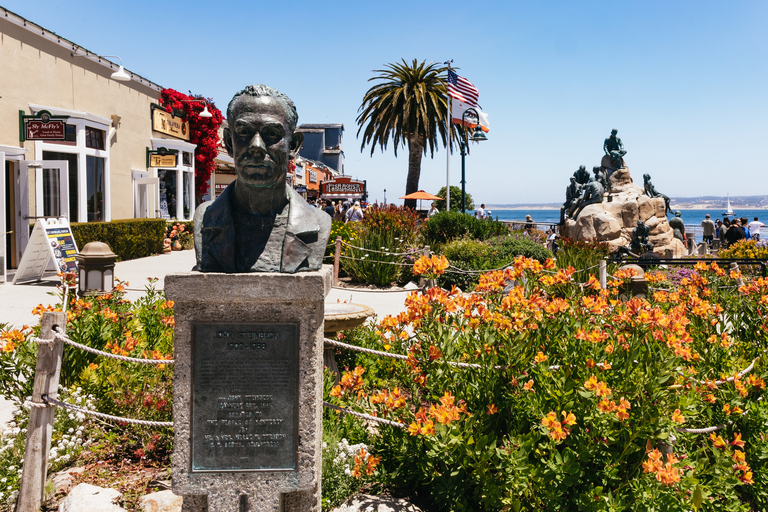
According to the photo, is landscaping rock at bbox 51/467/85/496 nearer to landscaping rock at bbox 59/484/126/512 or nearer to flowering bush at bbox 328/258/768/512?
landscaping rock at bbox 59/484/126/512

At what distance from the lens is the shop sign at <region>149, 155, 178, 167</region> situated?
18859mm

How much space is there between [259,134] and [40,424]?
7.47 ft

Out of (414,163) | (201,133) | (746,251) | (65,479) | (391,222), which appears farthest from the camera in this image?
(414,163)

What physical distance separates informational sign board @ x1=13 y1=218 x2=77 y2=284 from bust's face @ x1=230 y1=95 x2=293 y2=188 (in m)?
9.42

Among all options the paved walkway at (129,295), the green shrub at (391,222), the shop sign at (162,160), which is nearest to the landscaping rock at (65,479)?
the paved walkway at (129,295)

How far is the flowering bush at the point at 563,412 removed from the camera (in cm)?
283

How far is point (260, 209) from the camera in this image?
307 cm

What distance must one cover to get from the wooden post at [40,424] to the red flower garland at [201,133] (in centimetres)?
1903

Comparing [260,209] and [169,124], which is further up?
[169,124]

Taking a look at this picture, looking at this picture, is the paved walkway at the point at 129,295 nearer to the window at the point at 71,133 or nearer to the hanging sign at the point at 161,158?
the window at the point at 71,133

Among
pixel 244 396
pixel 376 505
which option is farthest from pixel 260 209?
pixel 376 505

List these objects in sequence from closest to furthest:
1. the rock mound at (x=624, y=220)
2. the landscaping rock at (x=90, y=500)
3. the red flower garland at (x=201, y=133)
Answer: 1. the landscaping rock at (x=90, y=500)
2. the rock mound at (x=624, y=220)
3. the red flower garland at (x=201, y=133)

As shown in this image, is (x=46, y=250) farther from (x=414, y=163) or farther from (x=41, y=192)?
(x=414, y=163)

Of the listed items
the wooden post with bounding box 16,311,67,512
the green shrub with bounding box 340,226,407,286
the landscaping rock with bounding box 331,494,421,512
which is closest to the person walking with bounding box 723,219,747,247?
the green shrub with bounding box 340,226,407,286
